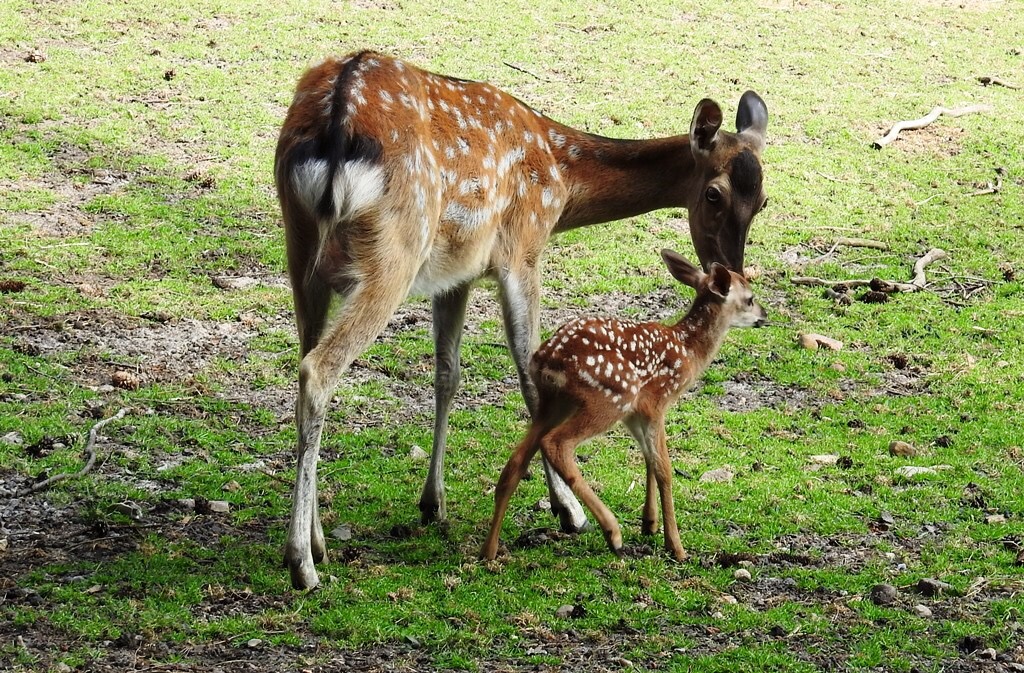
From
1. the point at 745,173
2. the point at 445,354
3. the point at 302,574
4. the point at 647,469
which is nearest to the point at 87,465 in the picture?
the point at 302,574

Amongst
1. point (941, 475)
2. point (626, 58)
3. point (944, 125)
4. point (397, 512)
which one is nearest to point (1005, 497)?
point (941, 475)

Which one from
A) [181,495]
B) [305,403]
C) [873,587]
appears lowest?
[181,495]

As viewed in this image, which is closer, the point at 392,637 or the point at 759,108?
the point at 392,637

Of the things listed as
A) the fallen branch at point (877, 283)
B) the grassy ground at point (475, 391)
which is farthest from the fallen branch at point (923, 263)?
the grassy ground at point (475, 391)

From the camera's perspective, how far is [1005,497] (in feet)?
20.5

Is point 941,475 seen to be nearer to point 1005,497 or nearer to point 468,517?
point 1005,497

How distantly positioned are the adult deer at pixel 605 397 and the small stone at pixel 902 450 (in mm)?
1596

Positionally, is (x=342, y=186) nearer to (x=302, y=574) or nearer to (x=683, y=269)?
(x=302, y=574)

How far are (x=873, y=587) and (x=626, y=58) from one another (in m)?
9.38

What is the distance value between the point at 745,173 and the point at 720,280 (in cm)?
101

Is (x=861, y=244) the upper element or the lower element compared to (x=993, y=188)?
lower

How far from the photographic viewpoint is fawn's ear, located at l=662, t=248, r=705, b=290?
19.9 ft

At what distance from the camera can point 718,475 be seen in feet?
21.4

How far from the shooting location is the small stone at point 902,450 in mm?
6773
